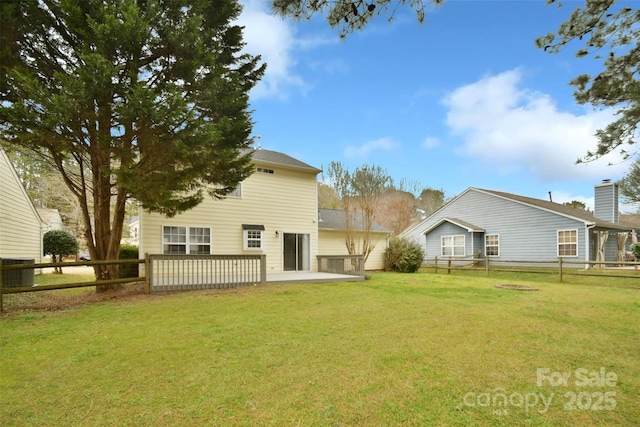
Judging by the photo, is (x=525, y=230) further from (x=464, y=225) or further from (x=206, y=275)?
(x=206, y=275)

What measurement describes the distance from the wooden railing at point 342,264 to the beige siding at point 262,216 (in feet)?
1.76

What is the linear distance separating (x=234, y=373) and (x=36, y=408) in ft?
5.18

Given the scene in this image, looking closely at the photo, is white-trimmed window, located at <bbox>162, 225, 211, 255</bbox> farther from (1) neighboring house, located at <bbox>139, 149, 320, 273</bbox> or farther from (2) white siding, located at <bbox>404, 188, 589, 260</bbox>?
(2) white siding, located at <bbox>404, 188, 589, 260</bbox>

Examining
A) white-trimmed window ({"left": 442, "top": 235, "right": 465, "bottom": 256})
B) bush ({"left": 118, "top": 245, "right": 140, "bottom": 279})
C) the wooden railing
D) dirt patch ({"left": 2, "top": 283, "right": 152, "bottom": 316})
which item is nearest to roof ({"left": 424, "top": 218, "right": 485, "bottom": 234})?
white-trimmed window ({"left": 442, "top": 235, "right": 465, "bottom": 256})

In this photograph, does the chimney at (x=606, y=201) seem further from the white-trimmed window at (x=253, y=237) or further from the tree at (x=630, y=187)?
the white-trimmed window at (x=253, y=237)

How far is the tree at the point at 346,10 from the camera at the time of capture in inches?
147

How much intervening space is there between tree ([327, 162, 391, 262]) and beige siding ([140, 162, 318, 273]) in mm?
1414

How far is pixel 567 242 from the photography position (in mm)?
15859

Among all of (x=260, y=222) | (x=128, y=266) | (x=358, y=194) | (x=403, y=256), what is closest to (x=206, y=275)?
(x=128, y=266)

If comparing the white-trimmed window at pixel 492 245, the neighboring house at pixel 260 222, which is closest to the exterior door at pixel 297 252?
the neighboring house at pixel 260 222

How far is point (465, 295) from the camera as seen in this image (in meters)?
8.38

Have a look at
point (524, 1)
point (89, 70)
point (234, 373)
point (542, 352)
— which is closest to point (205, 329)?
point (234, 373)

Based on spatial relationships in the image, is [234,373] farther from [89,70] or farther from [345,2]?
[89,70]

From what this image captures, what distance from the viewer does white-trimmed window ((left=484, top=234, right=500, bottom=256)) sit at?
18672 millimetres
